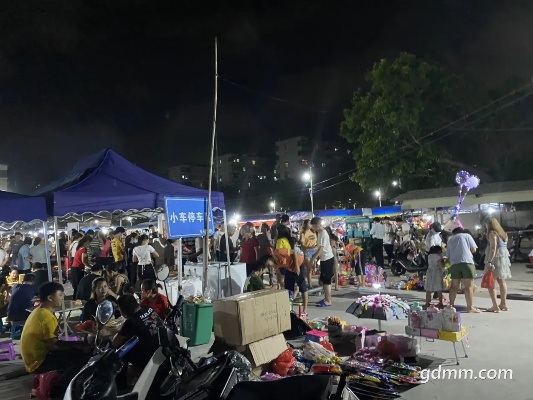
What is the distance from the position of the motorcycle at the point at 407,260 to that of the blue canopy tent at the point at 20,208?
949 centimetres

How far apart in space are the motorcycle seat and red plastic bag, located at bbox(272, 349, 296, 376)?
2.33 metres

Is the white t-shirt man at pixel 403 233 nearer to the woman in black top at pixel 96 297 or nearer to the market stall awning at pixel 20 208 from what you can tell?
the woman in black top at pixel 96 297

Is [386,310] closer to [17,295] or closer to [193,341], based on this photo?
[193,341]

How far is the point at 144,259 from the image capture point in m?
10.0

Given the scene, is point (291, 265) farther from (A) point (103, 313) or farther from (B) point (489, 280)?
(A) point (103, 313)

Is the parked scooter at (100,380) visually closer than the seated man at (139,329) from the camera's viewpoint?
Yes

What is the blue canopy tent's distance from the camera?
636 centimetres

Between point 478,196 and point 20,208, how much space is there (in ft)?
60.1

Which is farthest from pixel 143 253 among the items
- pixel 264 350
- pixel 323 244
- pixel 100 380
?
pixel 100 380

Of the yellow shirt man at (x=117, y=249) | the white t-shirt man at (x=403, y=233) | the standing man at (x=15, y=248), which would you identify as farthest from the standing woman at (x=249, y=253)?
the standing man at (x=15, y=248)

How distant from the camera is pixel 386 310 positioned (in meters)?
5.52

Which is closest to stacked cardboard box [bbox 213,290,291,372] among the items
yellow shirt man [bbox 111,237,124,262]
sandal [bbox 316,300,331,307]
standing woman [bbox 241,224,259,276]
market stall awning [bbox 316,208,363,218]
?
sandal [bbox 316,300,331,307]

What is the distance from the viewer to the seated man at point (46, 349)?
181 inches

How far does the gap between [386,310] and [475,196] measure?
52.1ft
